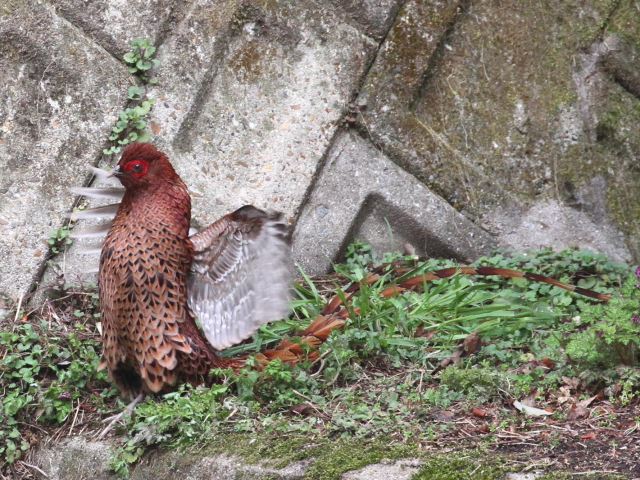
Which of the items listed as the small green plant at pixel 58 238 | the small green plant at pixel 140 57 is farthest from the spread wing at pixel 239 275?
the small green plant at pixel 140 57

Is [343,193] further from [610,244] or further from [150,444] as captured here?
[150,444]

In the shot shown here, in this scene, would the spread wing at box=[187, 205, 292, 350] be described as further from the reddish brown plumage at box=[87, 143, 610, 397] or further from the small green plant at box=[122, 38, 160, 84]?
the small green plant at box=[122, 38, 160, 84]

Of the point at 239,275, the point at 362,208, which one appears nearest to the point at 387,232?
the point at 362,208

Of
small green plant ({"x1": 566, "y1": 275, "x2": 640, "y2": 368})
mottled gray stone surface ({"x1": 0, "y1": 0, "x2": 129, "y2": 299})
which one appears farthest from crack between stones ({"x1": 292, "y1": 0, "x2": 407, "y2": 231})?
small green plant ({"x1": 566, "y1": 275, "x2": 640, "y2": 368})

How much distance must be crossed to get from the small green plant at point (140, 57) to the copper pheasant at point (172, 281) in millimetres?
905

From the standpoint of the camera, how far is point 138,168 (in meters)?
→ 3.49

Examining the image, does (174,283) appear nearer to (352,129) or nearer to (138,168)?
(138,168)

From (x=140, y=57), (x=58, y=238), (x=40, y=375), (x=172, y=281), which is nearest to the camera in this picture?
(x=172, y=281)

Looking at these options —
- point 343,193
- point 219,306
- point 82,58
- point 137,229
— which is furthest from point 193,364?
point 82,58

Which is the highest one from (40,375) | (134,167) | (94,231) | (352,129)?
(352,129)

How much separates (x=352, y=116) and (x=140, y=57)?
1.16 m

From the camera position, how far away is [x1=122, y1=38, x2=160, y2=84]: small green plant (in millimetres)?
4227

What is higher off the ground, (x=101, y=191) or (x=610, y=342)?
(x=610, y=342)

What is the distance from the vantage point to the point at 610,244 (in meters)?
4.55
